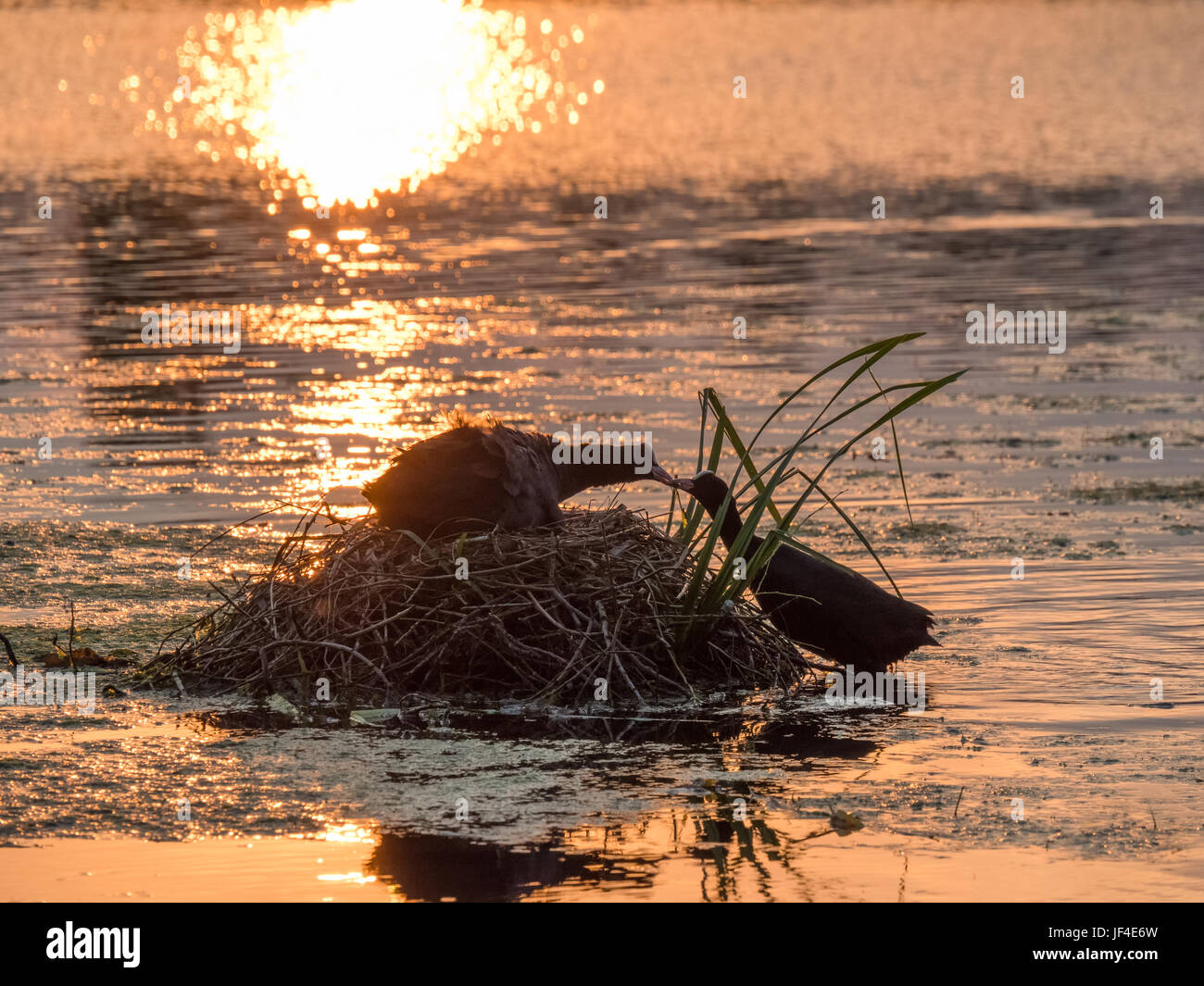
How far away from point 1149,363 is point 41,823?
43.0ft

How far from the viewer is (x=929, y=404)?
51.1 feet

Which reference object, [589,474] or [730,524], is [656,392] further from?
[730,524]

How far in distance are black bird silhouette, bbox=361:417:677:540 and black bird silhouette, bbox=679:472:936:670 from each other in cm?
71

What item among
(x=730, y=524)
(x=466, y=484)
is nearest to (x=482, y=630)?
(x=466, y=484)

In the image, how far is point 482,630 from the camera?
7633 mm

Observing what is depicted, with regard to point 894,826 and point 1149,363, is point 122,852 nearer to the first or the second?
point 894,826

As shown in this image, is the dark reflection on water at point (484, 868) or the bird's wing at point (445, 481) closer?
the dark reflection on water at point (484, 868)

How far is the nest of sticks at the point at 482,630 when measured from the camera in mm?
7609

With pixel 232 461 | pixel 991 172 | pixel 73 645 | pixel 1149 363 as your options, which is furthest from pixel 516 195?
pixel 73 645

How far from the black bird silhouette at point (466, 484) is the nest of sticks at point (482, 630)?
3.4 inches

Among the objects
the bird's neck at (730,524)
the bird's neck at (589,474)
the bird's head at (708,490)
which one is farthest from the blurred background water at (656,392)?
the bird's neck at (589,474)

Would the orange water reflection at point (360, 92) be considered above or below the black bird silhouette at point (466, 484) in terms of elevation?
above

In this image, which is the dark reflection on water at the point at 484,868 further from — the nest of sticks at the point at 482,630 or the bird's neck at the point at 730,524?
the bird's neck at the point at 730,524

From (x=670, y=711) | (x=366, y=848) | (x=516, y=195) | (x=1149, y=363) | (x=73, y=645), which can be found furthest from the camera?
(x=516, y=195)
